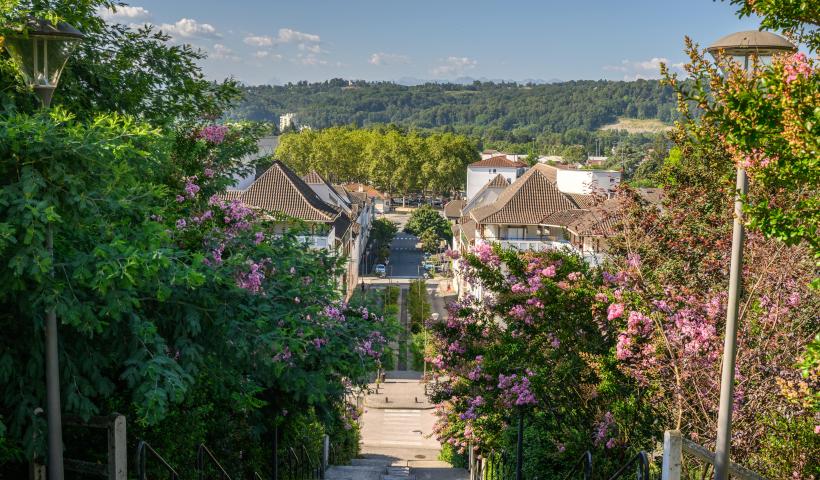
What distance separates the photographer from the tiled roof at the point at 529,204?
132ft

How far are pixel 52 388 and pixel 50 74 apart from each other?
7.06ft

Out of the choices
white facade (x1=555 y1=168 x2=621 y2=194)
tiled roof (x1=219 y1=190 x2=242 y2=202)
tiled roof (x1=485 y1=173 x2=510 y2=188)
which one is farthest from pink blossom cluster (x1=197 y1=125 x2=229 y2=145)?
tiled roof (x1=485 y1=173 x2=510 y2=188)

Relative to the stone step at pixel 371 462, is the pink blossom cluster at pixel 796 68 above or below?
above

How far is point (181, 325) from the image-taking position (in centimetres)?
697

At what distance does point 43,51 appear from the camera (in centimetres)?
559

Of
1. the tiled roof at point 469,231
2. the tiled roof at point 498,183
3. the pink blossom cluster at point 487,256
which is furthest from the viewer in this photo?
the tiled roof at point 498,183

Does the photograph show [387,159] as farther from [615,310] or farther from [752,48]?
[752,48]

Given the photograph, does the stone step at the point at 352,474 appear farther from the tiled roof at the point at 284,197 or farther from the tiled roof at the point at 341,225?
the tiled roof at the point at 341,225

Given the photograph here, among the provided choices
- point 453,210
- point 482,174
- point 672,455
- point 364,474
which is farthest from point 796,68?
point 482,174

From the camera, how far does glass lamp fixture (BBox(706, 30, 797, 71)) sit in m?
5.68

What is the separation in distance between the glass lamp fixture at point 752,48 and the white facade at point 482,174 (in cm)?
7270

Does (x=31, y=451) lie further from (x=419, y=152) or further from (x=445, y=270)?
(x=419, y=152)

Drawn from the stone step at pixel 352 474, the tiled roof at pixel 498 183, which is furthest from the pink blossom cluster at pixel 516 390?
the tiled roof at pixel 498 183

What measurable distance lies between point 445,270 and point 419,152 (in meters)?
42.7
